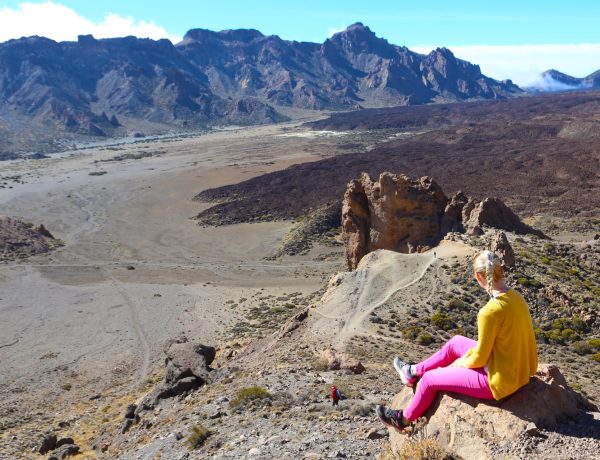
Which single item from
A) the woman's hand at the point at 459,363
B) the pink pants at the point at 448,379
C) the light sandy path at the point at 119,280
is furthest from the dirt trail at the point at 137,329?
the woman's hand at the point at 459,363

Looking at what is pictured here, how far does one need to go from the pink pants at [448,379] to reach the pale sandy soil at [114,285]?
16.5m

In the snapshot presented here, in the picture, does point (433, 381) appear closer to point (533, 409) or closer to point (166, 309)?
point (533, 409)

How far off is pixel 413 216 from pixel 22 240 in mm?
44034

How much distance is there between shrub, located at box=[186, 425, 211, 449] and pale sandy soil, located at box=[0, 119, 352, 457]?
10.4 m

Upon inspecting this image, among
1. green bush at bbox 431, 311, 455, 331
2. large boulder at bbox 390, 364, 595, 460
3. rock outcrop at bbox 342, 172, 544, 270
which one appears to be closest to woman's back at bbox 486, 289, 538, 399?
large boulder at bbox 390, 364, 595, 460

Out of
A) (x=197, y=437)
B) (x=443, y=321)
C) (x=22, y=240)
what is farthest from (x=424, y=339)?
(x=22, y=240)

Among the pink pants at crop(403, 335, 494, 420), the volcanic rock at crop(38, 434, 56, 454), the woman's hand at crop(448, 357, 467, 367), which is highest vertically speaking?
the woman's hand at crop(448, 357, 467, 367)

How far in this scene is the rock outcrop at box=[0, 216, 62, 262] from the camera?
174 ft

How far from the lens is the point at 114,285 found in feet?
139

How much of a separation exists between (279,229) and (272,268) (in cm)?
1676

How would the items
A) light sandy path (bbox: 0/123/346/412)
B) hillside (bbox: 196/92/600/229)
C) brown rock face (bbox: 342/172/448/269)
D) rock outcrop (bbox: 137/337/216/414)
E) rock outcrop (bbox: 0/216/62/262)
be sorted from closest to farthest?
rock outcrop (bbox: 137/337/216/414), light sandy path (bbox: 0/123/346/412), brown rock face (bbox: 342/172/448/269), rock outcrop (bbox: 0/216/62/262), hillside (bbox: 196/92/600/229)

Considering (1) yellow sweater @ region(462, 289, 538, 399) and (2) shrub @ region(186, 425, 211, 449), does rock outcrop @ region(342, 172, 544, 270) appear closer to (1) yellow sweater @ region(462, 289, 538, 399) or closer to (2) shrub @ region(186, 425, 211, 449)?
(2) shrub @ region(186, 425, 211, 449)

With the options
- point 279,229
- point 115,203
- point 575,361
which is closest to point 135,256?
point 279,229

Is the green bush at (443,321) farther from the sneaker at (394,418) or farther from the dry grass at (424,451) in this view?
the dry grass at (424,451)
